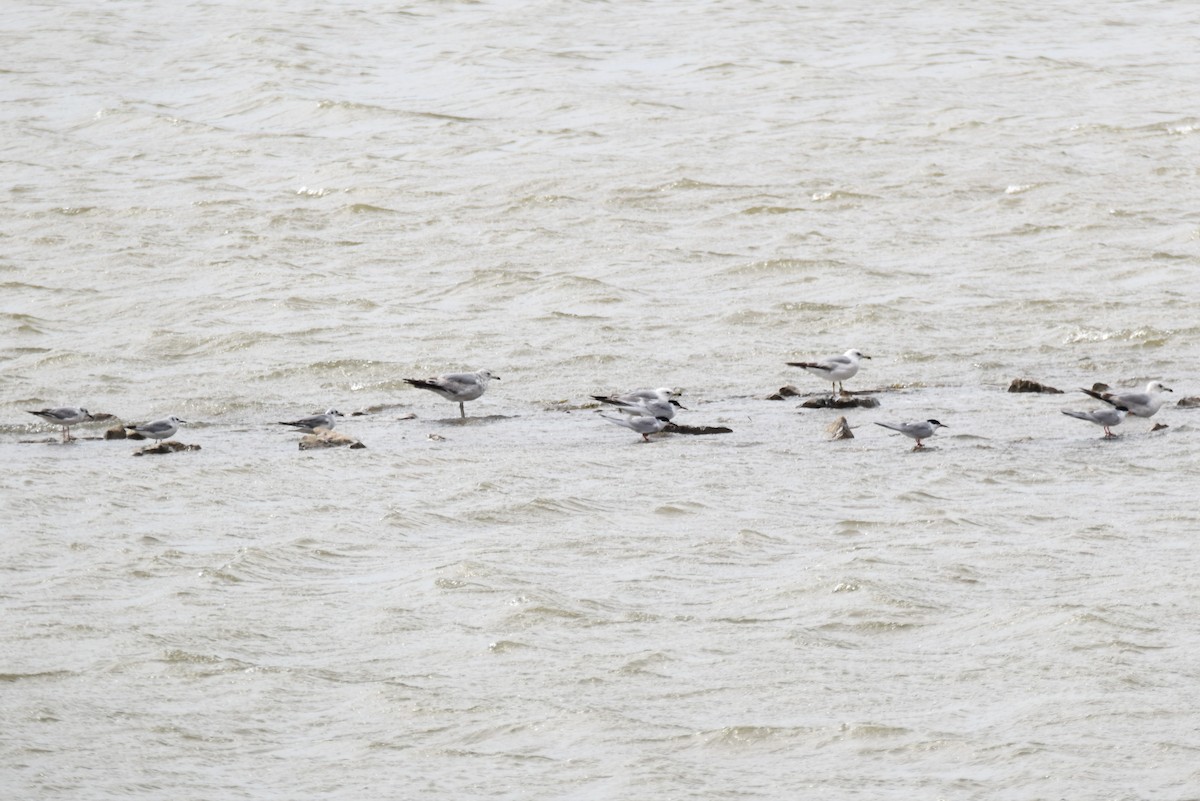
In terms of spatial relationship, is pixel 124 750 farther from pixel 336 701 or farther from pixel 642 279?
pixel 642 279

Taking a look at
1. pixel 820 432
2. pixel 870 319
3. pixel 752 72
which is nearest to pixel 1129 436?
pixel 820 432

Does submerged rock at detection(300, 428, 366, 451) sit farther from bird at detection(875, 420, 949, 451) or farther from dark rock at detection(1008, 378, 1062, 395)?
dark rock at detection(1008, 378, 1062, 395)

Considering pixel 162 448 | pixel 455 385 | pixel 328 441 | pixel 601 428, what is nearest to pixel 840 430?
pixel 601 428

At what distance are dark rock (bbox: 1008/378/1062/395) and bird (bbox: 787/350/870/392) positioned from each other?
1.15 meters

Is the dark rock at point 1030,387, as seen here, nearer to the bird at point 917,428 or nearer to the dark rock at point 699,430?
the bird at point 917,428

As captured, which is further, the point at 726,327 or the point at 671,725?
the point at 726,327

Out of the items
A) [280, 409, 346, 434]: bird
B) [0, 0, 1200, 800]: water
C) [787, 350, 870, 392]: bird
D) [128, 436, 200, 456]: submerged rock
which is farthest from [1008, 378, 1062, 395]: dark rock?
[128, 436, 200, 456]: submerged rock

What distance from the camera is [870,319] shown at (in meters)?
15.5

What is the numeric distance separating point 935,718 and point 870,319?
27.7 feet

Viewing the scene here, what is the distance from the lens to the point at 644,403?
1224cm

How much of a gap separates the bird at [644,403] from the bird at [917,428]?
4.84 feet

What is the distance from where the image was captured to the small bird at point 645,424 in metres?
12.1

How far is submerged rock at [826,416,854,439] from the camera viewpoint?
474 inches

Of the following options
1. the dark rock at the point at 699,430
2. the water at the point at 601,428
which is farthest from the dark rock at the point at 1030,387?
the dark rock at the point at 699,430
